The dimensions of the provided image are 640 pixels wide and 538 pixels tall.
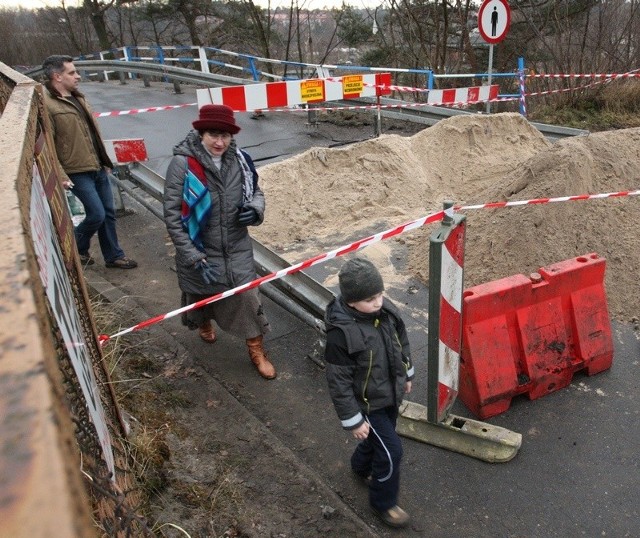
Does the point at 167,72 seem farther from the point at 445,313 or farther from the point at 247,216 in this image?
the point at 445,313

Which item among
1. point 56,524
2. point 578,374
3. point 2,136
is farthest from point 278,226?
point 56,524

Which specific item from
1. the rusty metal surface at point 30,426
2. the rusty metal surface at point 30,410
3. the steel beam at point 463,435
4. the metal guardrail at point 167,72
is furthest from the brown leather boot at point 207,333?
the metal guardrail at point 167,72

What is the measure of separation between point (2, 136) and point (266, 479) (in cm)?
223

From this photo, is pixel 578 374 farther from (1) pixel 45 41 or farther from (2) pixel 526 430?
(1) pixel 45 41

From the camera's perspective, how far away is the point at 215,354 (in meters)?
4.32

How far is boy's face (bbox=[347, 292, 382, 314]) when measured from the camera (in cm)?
255

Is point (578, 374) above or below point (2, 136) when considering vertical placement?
below

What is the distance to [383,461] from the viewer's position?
2725 mm

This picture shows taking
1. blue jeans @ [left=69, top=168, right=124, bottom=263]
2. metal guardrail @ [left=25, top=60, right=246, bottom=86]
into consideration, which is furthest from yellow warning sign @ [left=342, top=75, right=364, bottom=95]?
blue jeans @ [left=69, top=168, right=124, bottom=263]

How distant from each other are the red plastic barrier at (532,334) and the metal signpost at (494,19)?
22.3 ft

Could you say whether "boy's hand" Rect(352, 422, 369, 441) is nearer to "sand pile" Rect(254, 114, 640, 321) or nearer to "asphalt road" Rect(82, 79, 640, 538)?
"asphalt road" Rect(82, 79, 640, 538)

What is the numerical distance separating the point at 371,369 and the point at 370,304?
1.14 feet

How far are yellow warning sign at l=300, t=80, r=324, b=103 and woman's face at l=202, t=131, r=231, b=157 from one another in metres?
5.83

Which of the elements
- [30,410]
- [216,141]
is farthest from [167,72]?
[30,410]
